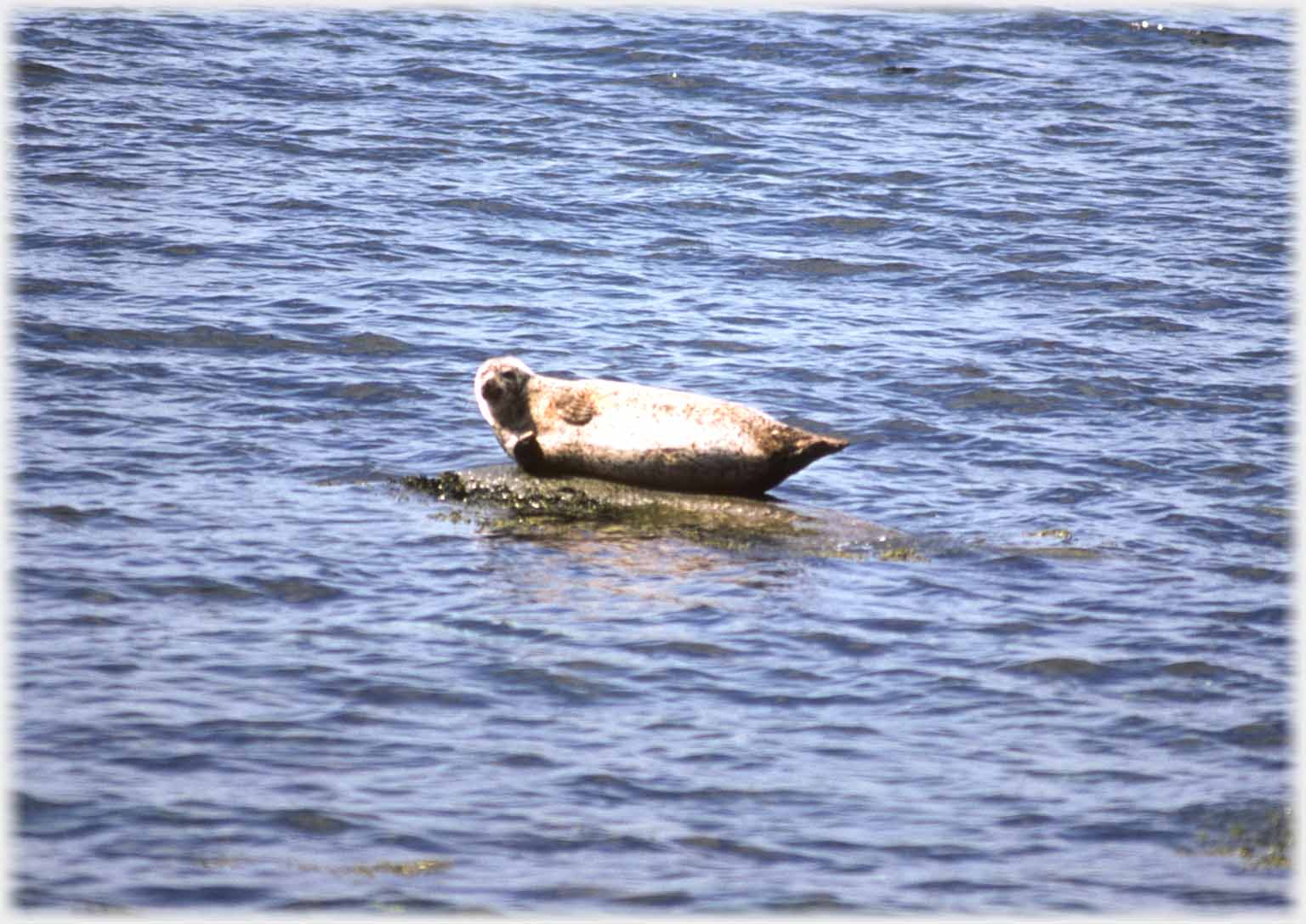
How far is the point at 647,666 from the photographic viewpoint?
843 centimetres

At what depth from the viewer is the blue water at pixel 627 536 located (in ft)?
22.6

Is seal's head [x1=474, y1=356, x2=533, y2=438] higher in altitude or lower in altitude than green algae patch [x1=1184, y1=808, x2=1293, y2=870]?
higher

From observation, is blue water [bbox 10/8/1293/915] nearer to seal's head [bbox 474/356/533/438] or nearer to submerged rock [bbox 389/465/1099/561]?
submerged rock [bbox 389/465/1099/561]

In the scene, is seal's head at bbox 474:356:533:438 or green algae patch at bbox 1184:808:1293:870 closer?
green algae patch at bbox 1184:808:1293:870

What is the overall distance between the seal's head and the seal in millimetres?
109

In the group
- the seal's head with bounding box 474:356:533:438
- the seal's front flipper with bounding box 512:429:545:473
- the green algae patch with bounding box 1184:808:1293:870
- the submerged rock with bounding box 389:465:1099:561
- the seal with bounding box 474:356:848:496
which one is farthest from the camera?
the seal's head with bounding box 474:356:533:438

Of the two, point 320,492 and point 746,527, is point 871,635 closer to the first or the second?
point 746,527

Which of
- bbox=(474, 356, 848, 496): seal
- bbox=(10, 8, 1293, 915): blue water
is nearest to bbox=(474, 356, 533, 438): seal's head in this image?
bbox=(474, 356, 848, 496): seal

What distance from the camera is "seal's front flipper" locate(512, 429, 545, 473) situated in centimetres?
1046

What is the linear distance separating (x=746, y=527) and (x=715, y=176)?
10.8 m

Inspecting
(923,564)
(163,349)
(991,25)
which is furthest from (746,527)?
(991,25)

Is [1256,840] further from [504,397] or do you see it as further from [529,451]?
[504,397]

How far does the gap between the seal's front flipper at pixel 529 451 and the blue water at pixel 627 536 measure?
0.57 m

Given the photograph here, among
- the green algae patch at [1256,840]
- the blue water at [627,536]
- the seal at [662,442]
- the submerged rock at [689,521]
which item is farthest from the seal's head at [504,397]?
the green algae patch at [1256,840]
